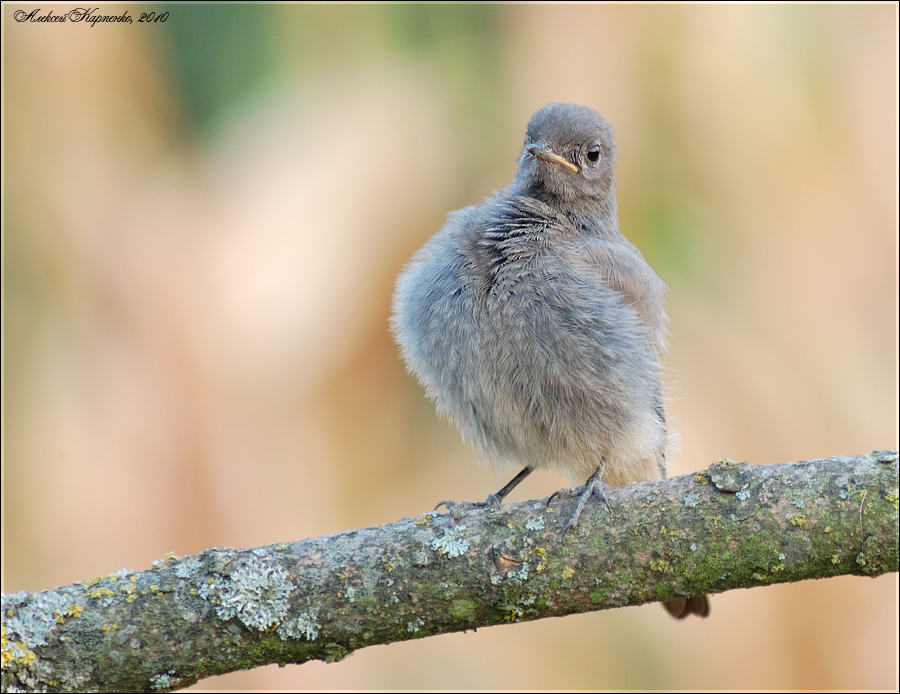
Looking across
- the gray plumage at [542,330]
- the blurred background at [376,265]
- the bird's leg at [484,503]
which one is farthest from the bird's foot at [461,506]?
the blurred background at [376,265]

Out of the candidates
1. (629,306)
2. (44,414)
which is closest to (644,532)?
(629,306)

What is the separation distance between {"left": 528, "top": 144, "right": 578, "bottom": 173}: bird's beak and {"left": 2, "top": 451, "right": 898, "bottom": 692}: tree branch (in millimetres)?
1897

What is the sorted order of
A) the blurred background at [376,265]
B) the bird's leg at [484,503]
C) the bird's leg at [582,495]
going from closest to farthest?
the bird's leg at [582,495]
the bird's leg at [484,503]
the blurred background at [376,265]

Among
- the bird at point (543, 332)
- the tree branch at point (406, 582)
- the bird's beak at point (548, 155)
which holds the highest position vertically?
the bird's beak at point (548, 155)

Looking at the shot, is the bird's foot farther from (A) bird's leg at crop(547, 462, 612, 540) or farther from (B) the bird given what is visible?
(A) bird's leg at crop(547, 462, 612, 540)

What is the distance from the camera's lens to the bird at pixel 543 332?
154 inches

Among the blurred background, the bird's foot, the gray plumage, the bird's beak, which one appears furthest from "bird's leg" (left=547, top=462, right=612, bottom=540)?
the blurred background

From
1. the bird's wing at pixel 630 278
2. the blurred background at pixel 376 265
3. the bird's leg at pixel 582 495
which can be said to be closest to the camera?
the bird's leg at pixel 582 495

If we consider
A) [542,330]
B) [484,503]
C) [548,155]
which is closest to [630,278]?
[542,330]

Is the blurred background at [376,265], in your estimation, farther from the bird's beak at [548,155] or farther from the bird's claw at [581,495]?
the bird's claw at [581,495]

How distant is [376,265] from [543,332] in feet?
10.6

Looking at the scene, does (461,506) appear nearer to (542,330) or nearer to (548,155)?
(542,330)

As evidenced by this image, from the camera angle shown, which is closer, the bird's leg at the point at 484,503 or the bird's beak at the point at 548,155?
the bird's leg at the point at 484,503

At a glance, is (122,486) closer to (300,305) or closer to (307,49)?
(300,305)
